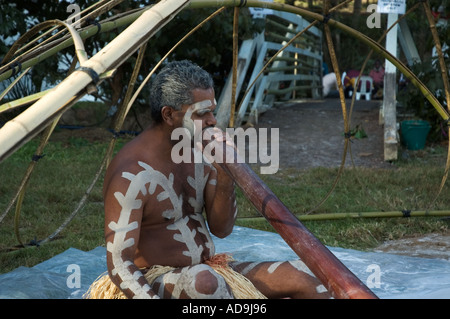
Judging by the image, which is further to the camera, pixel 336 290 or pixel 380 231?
pixel 380 231

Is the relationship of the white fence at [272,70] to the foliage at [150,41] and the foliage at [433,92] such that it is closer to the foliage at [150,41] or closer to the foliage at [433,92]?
the foliage at [150,41]

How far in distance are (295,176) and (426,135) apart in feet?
6.71

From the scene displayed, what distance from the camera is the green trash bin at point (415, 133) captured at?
696 centimetres

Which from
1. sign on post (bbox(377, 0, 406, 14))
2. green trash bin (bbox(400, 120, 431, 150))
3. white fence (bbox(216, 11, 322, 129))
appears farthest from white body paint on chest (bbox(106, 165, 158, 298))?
green trash bin (bbox(400, 120, 431, 150))

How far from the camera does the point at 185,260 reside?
7.55ft

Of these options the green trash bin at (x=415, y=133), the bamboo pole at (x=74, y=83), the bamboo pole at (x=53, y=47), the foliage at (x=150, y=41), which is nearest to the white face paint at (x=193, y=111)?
the bamboo pole at (x=74, y=83)

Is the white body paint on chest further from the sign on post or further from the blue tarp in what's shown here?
the sign on post

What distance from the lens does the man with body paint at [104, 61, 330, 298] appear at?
2.08m

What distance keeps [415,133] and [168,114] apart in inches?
210

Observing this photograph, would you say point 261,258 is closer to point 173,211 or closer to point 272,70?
→ point 173,211

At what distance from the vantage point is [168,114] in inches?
86.8

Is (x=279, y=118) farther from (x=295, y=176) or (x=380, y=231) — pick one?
(x=380, y=231)

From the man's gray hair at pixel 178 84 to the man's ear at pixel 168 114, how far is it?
2 cm
